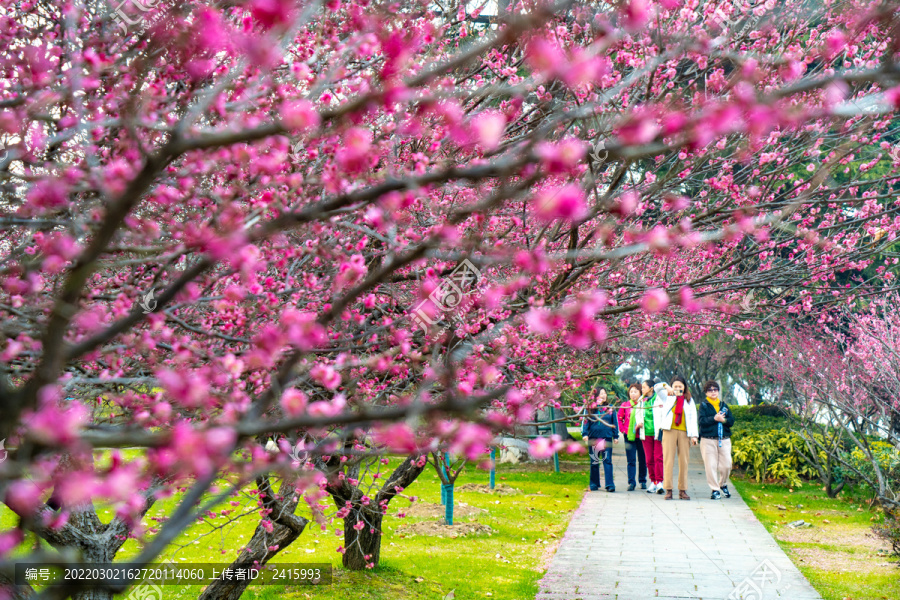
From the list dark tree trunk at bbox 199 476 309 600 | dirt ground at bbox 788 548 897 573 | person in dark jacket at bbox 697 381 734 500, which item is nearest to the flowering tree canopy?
dark tree trunk at bbox 199 476 309 600

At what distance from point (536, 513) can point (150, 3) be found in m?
10.9

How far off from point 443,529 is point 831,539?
18.5 ft

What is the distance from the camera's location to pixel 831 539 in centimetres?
1076

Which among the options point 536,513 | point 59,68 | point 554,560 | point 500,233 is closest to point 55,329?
point 59,68

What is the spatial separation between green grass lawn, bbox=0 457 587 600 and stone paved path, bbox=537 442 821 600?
0.40 m

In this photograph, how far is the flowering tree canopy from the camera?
1433 mm

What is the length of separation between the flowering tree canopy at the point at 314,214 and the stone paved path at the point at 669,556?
288 cm

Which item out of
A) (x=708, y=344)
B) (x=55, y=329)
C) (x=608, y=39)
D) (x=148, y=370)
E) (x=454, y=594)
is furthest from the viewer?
(x=708, y=344)

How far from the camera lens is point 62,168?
3951mm

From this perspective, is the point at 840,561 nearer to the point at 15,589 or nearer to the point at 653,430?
the point at 653,430

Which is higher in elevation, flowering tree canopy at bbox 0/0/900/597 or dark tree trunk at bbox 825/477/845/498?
flowering tree canopy at bbox 0/0/900/597

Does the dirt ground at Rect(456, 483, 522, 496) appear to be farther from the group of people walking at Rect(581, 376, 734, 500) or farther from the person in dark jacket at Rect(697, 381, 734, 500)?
the person in dark jacket at Rect(697, 381, 734, 500)

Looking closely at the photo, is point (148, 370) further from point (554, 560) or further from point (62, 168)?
point (554, 560)

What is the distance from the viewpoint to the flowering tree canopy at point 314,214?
4.70 ft
